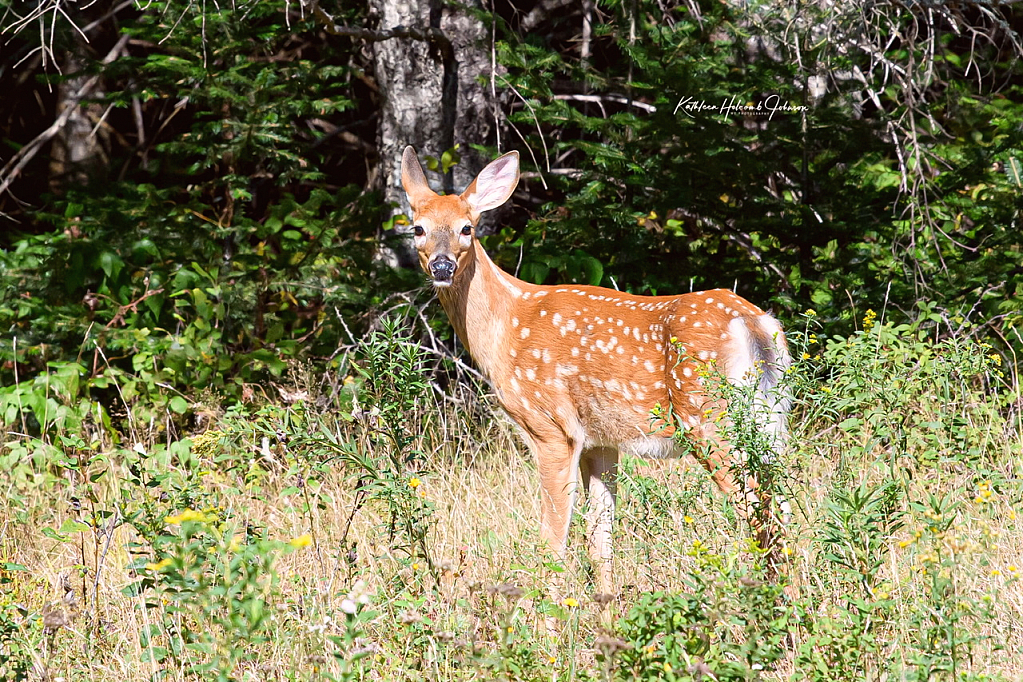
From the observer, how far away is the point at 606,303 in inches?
199

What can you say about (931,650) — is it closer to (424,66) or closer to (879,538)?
(879,538)

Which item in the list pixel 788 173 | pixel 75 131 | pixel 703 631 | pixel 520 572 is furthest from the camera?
pixel 75 131

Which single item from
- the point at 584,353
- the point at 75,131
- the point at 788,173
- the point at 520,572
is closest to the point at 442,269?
the point at 584,353

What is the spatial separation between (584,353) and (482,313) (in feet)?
1.96

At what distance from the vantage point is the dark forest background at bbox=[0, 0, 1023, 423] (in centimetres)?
592

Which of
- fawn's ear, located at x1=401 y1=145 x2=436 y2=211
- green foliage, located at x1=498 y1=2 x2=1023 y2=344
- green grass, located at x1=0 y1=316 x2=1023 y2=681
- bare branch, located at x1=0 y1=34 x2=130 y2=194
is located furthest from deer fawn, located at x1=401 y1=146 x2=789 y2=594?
bare branch, located at x1=0 y1=34 x2=130 y2=194

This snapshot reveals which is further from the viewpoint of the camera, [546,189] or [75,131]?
[75,131]

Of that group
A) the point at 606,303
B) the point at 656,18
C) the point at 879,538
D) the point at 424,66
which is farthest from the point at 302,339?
the point at 879,538

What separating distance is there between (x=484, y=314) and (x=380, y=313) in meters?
1.48

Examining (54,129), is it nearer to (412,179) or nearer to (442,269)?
(412,179)

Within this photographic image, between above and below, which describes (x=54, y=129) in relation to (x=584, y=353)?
above

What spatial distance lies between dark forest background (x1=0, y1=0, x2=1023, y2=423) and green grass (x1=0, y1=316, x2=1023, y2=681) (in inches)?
42.1

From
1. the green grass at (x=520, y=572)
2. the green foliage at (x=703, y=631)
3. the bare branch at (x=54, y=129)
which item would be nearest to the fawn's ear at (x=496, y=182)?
the green grass at (x=520, y=572)

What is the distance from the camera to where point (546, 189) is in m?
6.47
